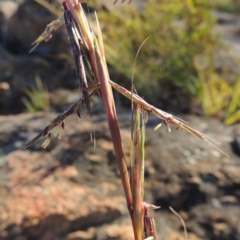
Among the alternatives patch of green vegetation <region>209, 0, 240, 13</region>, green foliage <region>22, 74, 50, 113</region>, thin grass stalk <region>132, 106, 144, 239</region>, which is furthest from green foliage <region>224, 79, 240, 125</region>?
patch of green vegetation <region>209, 0, 240, 13</region>

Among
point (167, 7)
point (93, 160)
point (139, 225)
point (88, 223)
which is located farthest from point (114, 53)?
point (139, 225)

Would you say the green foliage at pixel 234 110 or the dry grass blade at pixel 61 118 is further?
the green foliage at pixel 234 110

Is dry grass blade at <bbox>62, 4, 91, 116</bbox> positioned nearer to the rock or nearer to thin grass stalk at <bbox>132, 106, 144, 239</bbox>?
thin grass stalk at <bbox>132, 106, 144, 239</bbox>

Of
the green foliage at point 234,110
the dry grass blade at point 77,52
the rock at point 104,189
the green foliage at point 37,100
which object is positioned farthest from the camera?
the green foliage at point 37,100

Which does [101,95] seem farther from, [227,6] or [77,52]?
[227,6]

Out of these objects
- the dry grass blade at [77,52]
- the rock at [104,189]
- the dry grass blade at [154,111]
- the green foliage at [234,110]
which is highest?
the green foliage at [234,110]

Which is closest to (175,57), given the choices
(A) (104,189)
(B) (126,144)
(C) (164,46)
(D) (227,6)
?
(C) (164,46)

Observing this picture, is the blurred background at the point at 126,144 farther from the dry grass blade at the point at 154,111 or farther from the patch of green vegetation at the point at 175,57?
the dry grass blade at the point at 154,111

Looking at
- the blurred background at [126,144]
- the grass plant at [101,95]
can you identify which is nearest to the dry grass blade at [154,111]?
the grass plant at [101,95]
